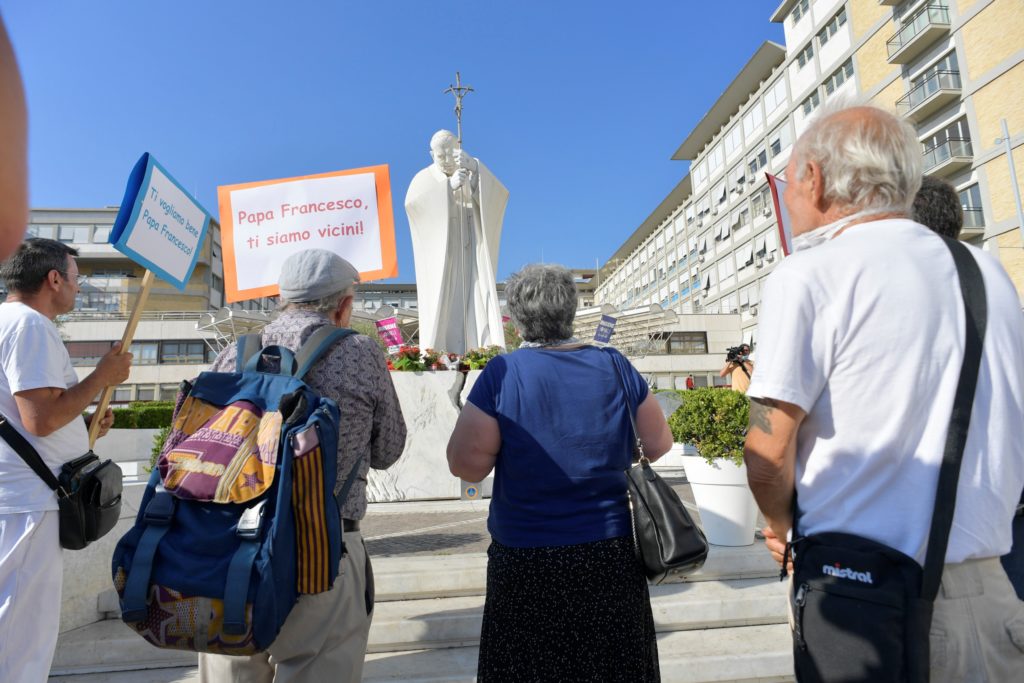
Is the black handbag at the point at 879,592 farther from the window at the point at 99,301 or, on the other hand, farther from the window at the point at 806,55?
the window at the point at 99,301

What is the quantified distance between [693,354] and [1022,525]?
46.4 metres

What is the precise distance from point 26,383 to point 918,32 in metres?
36.4

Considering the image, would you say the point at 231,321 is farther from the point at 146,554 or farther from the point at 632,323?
the point at 146,554

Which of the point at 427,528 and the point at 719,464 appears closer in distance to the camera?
the point at 719,464

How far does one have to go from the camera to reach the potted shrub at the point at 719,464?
13.0ft

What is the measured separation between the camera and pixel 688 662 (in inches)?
114

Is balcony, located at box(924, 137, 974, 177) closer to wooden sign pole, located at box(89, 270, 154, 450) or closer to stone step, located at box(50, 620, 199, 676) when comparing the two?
wooden sign pole, located at box(89, 270, 154, 450)

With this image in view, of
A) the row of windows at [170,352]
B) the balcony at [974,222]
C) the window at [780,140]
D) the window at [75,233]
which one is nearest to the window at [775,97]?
the window at [780,140]

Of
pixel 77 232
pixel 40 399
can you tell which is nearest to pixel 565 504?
pixel 40 399

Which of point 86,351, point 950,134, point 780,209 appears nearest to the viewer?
point 780,209

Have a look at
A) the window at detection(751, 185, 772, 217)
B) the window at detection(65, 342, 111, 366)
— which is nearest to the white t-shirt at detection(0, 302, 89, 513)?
the window at detection(65, 342, 111, 366)

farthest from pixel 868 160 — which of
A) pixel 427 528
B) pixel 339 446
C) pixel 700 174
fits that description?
pixel 700 174

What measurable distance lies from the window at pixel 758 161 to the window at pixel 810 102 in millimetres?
4760

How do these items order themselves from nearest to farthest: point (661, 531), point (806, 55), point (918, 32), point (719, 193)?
1. point (661, 531)
2. point (918, 32)
3. point (806, 55)
4. point (719, 193)
